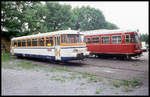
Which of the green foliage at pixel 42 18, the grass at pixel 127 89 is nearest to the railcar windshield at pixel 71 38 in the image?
the green foliage at pixel 42 18

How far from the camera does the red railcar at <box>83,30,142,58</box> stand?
15.7 meters

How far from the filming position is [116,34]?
55.2 ft

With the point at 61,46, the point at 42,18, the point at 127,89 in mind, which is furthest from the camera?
the point at 42,18

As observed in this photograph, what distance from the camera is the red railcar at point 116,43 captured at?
51.6 ft

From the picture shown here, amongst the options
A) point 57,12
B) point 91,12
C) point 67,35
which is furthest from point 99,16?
point 67,35

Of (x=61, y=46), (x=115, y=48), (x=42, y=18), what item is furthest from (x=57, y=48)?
(x=42, y=18)

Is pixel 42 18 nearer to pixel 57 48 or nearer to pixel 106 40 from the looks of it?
pixel 106 40

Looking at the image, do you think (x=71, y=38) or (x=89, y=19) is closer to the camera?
(x=71, y=38)

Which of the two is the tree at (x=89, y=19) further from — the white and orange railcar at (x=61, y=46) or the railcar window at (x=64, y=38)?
the railcar window at (x=64, y=38)

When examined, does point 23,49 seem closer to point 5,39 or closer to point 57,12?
point 5,39

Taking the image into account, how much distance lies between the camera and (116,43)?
666 inches

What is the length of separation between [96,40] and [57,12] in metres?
22.4

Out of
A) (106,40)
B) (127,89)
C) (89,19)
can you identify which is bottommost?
(127,89)

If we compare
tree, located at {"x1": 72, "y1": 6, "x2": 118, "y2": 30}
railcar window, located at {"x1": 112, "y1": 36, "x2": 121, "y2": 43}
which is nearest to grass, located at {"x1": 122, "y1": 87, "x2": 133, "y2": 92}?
railcar window, located at {"x1": 112, "y1": 36, "x2": 121, "y2": 43}
